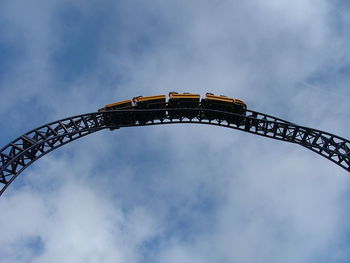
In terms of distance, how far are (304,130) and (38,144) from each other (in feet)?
51.9

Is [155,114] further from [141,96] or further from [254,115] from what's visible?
[254,115]

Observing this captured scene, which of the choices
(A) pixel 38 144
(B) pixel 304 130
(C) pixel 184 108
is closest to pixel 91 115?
(A) pixel 38 144

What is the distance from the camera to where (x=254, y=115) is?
2581 centimetres

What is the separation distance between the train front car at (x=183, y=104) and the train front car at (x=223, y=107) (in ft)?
1.91

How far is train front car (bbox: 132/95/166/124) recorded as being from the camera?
24.7 meters

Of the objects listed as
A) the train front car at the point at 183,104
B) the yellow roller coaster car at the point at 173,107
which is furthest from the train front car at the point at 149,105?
the train front car at the point at 183,104

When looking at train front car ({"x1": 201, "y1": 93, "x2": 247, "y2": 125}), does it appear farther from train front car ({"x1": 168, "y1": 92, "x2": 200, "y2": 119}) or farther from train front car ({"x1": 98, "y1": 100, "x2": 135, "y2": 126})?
train front car ({"x1": 98, "y1": 100, "x2": 135, "y2": 126})

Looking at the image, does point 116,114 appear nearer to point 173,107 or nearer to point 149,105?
point 149,105

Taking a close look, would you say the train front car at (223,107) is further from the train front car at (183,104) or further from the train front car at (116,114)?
the train front car at (116,114)

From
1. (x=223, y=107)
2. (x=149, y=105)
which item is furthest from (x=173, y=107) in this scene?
(x=223, y=107)

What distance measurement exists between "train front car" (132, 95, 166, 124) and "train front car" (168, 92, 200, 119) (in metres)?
0.49

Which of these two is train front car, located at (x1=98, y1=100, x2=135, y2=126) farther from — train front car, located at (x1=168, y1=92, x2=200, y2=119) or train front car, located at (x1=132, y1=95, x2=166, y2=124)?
train front car, located at (x1=168, y1=92, x2=200, y2=119)

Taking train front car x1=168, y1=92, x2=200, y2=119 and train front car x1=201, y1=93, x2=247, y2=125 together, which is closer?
train front car x1=168, y1=92, x2=200, y2=119

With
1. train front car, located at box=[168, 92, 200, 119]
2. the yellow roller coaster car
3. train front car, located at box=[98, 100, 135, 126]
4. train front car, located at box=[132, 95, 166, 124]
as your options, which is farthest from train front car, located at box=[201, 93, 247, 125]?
train front car, located at box=[98, 100, 135, 126]
